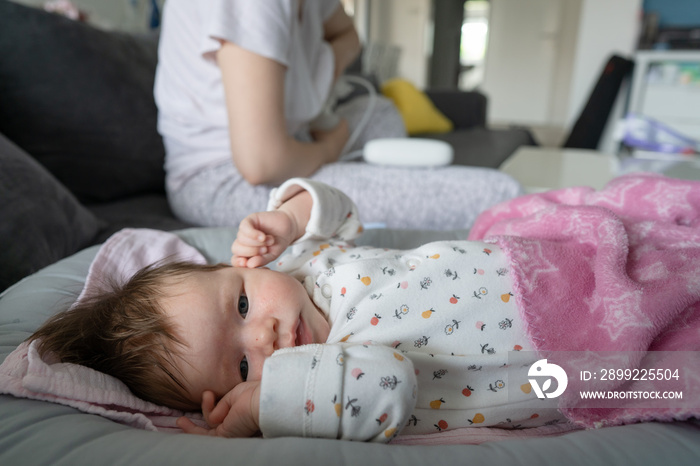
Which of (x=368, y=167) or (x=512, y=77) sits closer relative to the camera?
(x=368, y=167)

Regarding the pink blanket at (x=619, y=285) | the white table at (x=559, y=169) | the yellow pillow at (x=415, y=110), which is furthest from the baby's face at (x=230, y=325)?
the yellow pillow at (x=415, y=110)

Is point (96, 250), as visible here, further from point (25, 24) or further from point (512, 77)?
point (512, 77)

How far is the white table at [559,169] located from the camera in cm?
163

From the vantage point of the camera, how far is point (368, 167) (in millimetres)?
1202

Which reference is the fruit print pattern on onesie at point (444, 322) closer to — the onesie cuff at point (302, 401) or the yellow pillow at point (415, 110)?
the onesie cuff at point (302, 401)

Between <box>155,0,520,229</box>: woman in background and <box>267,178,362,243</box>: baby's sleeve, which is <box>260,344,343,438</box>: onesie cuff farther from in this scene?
<box>155,0,520,229</box>: woman in background

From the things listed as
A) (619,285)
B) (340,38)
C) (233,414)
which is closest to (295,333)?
(233,414)

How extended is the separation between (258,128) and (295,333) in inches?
20.3

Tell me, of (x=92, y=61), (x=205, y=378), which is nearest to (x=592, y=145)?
(x=92, y=61)

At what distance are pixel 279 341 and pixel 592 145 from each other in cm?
422

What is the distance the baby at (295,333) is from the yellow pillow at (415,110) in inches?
94.1

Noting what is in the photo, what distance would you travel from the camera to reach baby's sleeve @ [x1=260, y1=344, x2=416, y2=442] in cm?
52

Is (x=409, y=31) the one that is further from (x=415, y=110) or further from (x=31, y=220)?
(x=31, y=220)

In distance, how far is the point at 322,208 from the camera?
2.68ft
